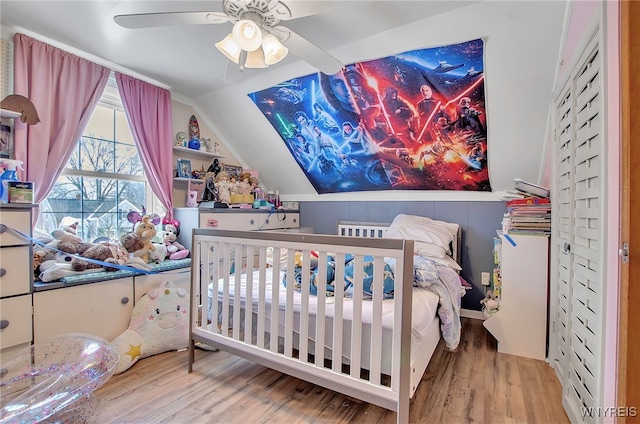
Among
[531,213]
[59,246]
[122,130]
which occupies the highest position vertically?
[122,130]

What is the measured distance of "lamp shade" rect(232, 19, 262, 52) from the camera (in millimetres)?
1389

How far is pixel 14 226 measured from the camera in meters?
1.62

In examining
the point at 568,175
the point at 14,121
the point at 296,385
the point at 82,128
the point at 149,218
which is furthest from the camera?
the point at 149,218

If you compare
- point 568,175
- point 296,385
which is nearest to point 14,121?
point 296,385

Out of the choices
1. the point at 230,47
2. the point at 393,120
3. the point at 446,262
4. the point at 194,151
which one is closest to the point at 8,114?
the point at 194,151

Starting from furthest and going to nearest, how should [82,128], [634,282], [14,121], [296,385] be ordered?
1. [82,128]
2. [14,121]
3. [296,385]
4. [634,282]

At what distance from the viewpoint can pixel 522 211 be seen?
218 cm

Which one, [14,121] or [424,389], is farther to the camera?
[14,121]

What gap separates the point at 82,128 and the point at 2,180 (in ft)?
2.70

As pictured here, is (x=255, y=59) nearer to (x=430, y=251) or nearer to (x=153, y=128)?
(x=153, y=128)

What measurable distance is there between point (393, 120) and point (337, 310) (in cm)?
193

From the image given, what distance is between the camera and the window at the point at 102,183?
2.46 meters

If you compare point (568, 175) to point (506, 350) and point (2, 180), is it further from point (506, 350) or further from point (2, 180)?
point (2, 180)

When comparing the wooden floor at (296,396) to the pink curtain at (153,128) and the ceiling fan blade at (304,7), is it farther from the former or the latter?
the ceiling fan blade at (304,7)
